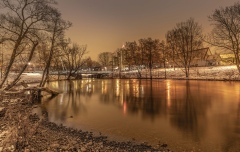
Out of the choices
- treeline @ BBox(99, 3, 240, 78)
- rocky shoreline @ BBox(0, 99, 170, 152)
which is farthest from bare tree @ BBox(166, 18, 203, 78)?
rocky shoreline @ BBox(0, 99, 170, 152)

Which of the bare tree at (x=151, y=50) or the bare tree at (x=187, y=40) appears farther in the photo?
the bare tree at (x=151, y=50)

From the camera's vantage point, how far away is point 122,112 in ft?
53.5

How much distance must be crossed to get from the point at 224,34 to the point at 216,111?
29139mm

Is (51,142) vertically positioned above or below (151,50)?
below

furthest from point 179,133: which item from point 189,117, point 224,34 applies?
point 224,34

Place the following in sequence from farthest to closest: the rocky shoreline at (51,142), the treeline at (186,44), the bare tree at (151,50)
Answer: the bare tree at (151,50) < the treeline at (186,44) < the rocky shoreline at (51,142)

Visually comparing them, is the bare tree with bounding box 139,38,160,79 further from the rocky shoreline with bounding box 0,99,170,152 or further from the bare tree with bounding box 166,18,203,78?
the rocky shoreline with bounding box 0,99,170,152

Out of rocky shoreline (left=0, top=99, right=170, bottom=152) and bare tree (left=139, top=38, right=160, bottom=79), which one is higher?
bare tree (left=139, top=38, right=160, bottom=79)

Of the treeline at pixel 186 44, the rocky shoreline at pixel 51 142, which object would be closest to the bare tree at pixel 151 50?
the treeline at pixel 186 44

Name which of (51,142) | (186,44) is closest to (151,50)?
(186,44)

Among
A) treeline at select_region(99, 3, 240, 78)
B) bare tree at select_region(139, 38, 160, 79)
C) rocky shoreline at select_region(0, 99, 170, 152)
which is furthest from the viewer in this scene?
bare tree at select_region(139, 38, 160, 79)

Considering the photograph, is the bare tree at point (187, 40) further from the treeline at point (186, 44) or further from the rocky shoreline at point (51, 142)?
the rocky shoreline at point (51, 142)

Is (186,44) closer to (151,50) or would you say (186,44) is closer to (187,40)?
(187,40)

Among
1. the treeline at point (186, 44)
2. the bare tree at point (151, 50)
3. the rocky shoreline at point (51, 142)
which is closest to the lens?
the rocky shoreline at point (51, 142)
